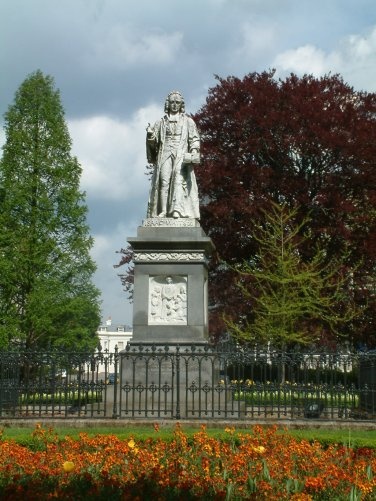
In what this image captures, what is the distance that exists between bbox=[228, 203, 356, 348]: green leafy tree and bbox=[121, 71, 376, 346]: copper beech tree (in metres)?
0.48

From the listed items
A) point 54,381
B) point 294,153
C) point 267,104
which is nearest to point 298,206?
point 294,153

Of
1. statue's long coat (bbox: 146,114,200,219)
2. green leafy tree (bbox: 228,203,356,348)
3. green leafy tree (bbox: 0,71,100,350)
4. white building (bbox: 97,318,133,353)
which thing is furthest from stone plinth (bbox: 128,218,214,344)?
white building (bbox: 97,318,133,353)

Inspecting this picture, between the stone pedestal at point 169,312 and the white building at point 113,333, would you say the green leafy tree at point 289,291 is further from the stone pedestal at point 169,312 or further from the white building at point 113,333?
the white building at point 113,333

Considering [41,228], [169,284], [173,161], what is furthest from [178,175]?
[41,228]

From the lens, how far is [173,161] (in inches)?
614

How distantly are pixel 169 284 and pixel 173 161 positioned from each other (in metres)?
2.89

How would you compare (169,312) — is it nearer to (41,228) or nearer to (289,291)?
(289,291)

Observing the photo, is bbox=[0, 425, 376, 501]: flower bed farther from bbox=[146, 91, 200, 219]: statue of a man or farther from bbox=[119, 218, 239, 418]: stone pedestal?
bbox=[146, 91, 200, 219]: statue of a man

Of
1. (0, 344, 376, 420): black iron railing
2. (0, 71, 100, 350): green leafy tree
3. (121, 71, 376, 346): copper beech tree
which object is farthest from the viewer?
(0, 71, 100, 350): green leafy tree

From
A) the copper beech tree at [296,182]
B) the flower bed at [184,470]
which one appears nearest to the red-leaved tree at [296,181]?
the copper beech tree at [296,182]

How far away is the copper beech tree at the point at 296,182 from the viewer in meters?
28.6

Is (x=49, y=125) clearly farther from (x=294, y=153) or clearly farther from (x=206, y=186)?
(x=294, y=153)

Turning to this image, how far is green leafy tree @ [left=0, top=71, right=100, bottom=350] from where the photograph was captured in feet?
105

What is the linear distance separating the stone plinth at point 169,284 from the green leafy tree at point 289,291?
7.76 meters
